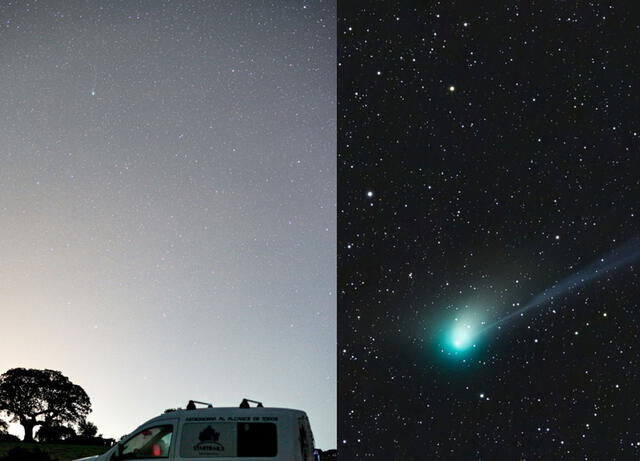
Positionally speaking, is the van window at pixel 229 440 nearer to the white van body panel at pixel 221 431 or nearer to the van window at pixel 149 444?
the white van body panel at pixel 221 431

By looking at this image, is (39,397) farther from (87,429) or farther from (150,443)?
(150,443)

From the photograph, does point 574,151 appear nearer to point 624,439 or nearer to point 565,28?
point 565,28

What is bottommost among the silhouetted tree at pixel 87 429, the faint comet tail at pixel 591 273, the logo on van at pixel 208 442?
the logo on van at pixel 208 442

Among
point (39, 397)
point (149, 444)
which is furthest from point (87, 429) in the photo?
point (149, 444)

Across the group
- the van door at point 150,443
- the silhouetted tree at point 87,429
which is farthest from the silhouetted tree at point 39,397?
the van door at point 150,443

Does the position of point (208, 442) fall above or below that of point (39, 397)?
below

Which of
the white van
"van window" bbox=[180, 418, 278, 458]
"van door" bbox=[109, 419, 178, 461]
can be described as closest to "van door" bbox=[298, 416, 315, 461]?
the white van

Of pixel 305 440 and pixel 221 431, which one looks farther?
pixel 305 440
